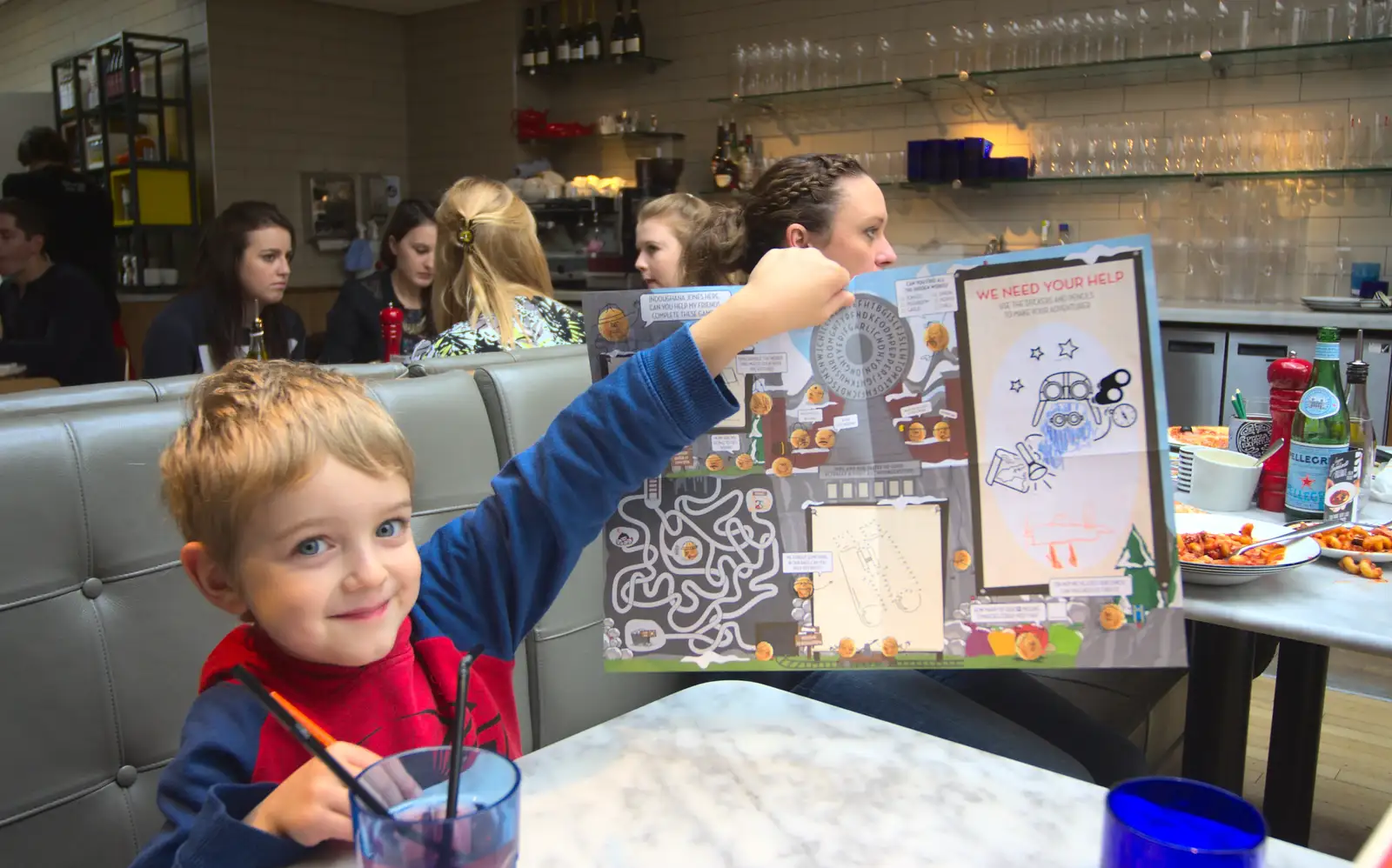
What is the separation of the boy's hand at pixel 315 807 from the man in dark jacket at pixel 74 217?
18.3 feet

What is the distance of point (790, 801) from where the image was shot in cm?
85

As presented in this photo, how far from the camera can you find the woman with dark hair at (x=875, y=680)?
53.9 inches

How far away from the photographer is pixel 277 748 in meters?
0.89

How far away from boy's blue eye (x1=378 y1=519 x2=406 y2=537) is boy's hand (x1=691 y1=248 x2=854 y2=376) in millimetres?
335

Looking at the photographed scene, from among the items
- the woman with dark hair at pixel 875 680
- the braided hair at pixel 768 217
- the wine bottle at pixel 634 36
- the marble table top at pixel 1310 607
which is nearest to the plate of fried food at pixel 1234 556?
the marble table top at pixel 1310 607

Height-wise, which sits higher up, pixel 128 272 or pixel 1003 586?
pixel 128 272

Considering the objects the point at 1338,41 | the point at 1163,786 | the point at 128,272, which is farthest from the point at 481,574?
the point at 128,272

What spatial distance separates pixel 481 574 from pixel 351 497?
0.26 metres

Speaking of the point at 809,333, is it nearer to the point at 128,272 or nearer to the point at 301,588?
the point at 301,588

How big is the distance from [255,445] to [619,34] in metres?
6.09

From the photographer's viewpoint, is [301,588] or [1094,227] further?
[1094,227]

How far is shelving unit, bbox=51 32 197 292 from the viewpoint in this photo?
6.96 m

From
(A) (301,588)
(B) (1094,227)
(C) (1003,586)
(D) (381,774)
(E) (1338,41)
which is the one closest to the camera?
(D) (381,774)

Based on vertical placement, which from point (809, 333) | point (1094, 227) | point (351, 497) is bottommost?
point (351, 497)
